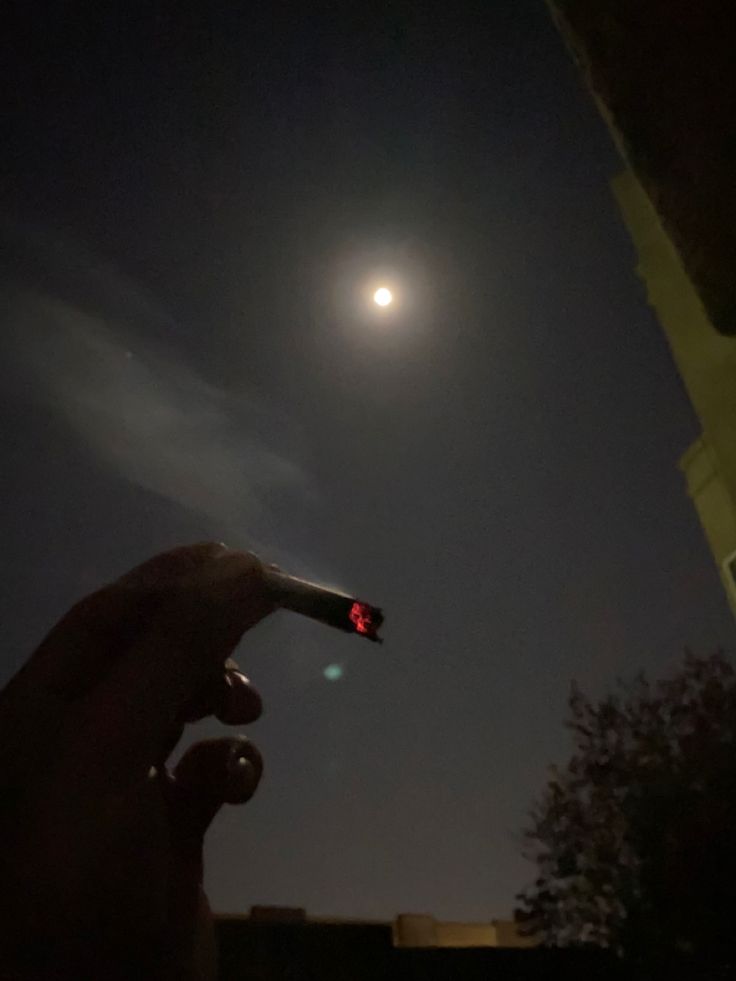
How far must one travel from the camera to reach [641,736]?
7.37m

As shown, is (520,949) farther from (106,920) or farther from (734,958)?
(106,920)

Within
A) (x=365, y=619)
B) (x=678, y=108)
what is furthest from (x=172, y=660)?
(x=678, y=108)

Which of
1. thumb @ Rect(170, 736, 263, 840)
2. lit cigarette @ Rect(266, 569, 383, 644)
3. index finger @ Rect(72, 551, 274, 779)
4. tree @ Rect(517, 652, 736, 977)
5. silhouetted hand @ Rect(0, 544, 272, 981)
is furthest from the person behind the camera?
tree @ Rect(517, 652, 736, 977)

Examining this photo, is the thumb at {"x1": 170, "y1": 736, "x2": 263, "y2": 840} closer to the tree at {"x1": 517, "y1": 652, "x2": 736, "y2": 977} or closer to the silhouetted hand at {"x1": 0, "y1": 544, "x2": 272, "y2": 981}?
the silhouetted hand at {"x1": 0, "y1": 544, "x2": 272, "y2": 981}

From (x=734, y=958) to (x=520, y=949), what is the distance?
9.19 feet

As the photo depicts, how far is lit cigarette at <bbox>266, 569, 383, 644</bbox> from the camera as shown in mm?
1534

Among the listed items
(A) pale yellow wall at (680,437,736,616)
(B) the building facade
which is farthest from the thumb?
(A) pale yellow wall at (680,437,736,616)

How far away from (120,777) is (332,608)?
1.97ft

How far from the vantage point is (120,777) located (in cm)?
111

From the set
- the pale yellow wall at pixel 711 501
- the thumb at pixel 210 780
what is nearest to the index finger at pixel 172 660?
the thumb at pixel 210 780

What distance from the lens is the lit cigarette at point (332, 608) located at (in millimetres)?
1534

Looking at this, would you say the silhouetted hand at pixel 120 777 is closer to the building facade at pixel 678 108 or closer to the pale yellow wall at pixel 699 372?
the building facade at pixel 678 108

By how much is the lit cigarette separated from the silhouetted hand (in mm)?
114

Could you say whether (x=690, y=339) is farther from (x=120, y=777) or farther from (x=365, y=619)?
(x=120, y=777)
